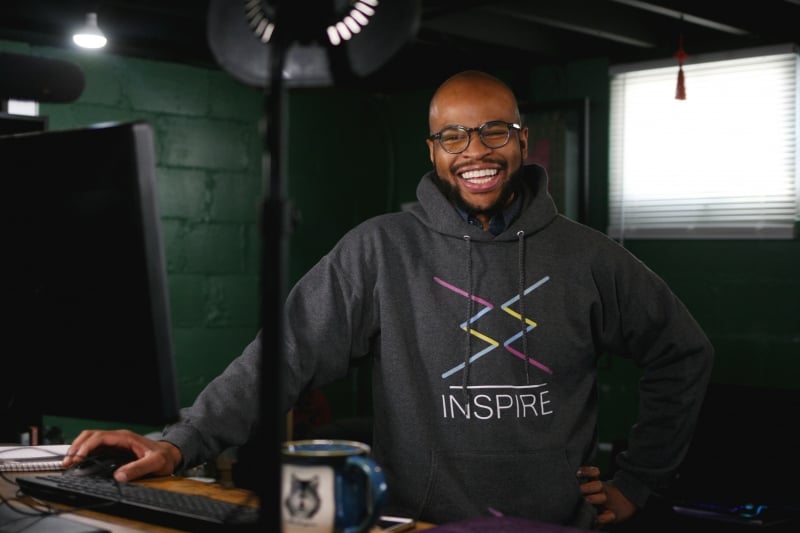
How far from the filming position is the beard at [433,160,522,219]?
210 cm

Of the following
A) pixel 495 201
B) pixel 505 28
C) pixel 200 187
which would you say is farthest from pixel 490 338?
pixel 200 187

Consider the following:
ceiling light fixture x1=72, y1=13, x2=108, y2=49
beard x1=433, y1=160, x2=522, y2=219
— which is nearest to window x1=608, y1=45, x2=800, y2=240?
beard x1=433, y1=160, x2=522, y2=219

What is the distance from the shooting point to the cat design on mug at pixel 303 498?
0.99 metres

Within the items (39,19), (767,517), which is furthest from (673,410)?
(39,19)

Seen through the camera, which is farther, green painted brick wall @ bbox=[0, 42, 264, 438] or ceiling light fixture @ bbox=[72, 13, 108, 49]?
green painted brick wall @ bbox=[0, 42, 264, 438]

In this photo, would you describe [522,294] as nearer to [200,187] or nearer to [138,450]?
[138,450]

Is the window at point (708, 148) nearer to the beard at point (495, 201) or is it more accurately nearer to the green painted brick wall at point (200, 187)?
the green painted brick wall at point (200, 187)

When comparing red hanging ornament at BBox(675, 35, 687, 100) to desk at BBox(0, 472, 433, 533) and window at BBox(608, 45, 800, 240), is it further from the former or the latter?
desk at BBox(0, 472, 433, 533)

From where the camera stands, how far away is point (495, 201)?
209cm

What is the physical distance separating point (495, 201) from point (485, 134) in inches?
5.9

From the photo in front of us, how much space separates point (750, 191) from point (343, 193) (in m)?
2.25

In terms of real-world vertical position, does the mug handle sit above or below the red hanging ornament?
below

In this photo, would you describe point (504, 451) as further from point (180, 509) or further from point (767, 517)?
point (767, 517)

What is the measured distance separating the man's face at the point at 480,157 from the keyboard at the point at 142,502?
3.19ft
